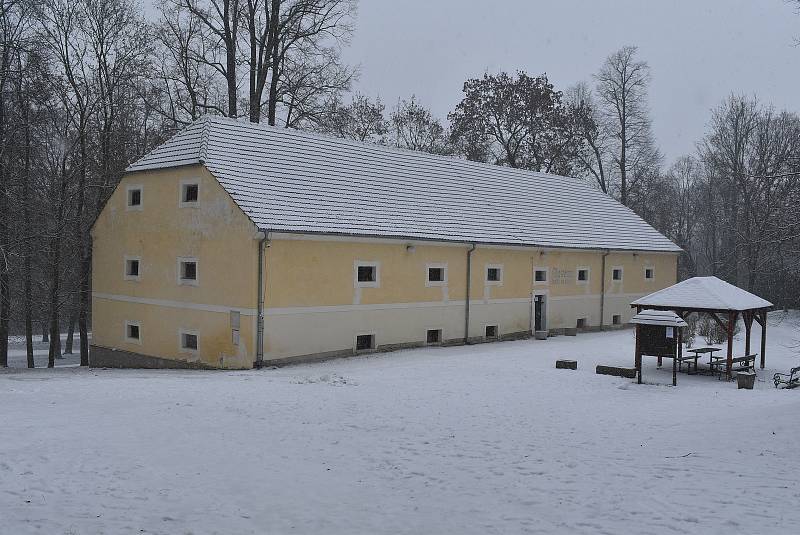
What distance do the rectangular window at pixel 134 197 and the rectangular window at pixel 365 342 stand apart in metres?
8.67

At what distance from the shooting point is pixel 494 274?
1064 inches

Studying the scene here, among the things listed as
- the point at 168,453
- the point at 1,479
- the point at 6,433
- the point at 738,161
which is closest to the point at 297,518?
the point at 168,453

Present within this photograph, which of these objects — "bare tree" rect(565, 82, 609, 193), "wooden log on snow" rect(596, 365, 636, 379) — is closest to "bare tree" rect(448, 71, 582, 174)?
"bare tree" rect(565, 82, 609, 193)

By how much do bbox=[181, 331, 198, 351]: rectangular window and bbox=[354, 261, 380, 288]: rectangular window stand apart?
5.16 metres

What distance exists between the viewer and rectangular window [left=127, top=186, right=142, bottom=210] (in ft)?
77.8

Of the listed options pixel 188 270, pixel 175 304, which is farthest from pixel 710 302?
pixel 175 304

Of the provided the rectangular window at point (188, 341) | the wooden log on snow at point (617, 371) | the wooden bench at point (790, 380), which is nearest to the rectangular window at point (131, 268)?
the rectangular window at point (188, 341)

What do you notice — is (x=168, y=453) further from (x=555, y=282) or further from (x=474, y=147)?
(x=474, y=147)

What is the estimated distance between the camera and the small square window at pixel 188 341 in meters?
21.4

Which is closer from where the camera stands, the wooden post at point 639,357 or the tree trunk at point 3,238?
the wooden post at point 639,357

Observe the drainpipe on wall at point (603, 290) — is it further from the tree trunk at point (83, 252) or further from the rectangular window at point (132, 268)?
the tree trunk at point (83, 252)

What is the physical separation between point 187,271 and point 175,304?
1.10 m

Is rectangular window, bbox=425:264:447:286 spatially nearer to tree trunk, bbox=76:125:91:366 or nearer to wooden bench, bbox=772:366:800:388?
wooden bench, bbox=772:366:800:388

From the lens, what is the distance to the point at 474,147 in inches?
1789
